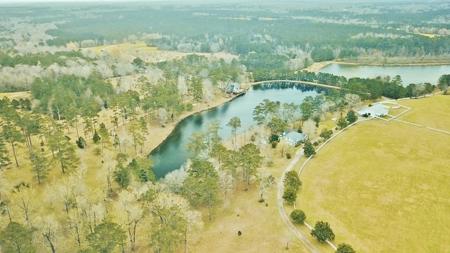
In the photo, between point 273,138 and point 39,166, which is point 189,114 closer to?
point 273,138

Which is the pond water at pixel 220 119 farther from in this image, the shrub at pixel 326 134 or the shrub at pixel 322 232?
the shrub at pixel 322 232

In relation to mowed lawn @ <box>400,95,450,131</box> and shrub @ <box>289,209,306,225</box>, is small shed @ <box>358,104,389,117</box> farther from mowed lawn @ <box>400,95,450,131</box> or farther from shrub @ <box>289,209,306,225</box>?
shrub @ <box>289,209,306,225</box>

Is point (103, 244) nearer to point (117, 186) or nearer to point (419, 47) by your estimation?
Answer: point (117, 186)

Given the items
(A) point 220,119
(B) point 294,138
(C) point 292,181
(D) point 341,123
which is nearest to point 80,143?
(A) point 220,119

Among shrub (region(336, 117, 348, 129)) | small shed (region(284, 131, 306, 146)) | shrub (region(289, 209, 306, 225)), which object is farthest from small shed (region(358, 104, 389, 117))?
shrub (region(289, 209, 306, 225))

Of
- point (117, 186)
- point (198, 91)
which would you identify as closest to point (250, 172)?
point (117, 186)

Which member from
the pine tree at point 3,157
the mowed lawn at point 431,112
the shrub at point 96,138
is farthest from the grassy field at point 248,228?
the mowed lawn at point 431,112
